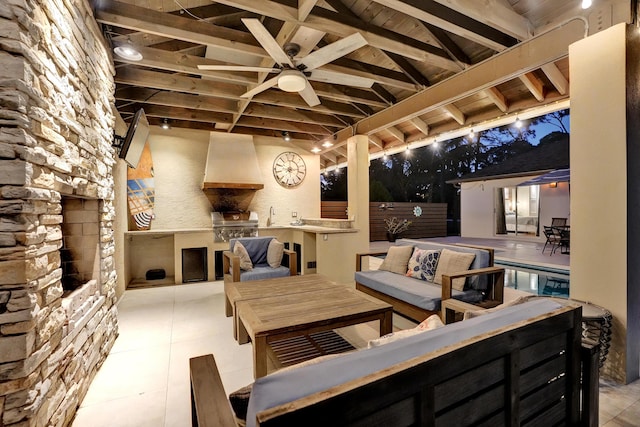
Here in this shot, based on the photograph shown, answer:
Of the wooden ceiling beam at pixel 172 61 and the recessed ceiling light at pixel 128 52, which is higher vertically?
the wooden ceiling beam at pixel 172 61

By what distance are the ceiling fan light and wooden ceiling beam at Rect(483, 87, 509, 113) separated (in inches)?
98.9

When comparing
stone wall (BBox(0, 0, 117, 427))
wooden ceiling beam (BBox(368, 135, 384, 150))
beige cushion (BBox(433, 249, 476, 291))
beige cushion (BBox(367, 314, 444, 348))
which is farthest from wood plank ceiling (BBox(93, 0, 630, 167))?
beige cushion (BBox(367, 314, 444, 348))

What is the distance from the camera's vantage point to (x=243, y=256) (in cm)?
400

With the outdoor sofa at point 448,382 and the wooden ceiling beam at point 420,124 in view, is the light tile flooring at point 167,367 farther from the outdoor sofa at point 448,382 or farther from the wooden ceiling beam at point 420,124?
the wooden ceiling beam at point 420,124

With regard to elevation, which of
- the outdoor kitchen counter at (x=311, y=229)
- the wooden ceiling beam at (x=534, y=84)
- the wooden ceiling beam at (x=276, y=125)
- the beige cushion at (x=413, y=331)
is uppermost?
the wooden ceiling beam at (x=276, y=125)

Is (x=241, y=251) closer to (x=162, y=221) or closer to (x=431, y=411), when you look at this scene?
(x=162, y=221)

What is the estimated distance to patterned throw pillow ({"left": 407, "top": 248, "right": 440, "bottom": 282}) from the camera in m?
3.37

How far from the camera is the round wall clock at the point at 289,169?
260 inches

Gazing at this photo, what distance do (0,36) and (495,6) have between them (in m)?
3.32

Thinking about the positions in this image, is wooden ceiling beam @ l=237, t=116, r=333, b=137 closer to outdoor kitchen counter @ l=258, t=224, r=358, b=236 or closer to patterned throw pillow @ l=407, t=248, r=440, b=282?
outdoor kitchen counter @ l=258, t=224, r=358, b=236

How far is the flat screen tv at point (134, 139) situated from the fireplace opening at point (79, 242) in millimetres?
935

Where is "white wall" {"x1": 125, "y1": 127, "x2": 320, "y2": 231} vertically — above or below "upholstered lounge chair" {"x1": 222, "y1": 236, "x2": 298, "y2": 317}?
above

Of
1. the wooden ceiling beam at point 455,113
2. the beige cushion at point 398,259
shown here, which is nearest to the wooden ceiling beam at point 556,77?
the wooden ceiling beam at point 455,113

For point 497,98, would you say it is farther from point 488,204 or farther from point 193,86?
point 488,204
